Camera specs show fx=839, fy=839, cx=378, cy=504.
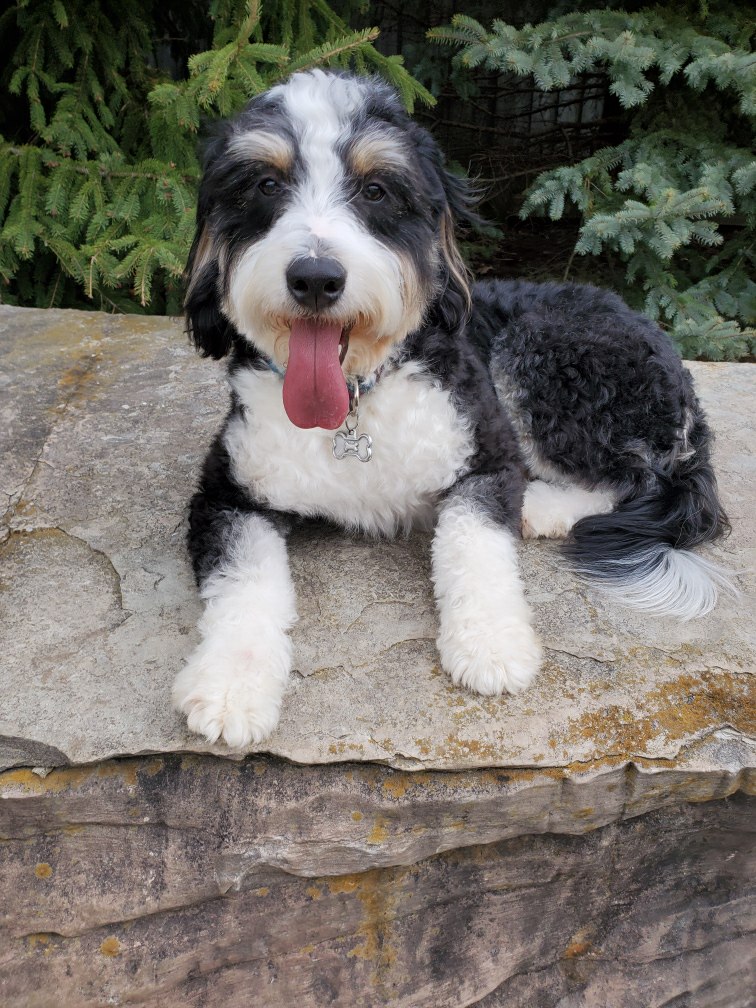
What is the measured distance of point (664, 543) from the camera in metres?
2.67

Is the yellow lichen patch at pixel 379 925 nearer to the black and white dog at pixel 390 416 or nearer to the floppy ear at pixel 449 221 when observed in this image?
the black and white dog at pixel 390 416

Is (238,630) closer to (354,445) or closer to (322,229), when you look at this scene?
(354,445)

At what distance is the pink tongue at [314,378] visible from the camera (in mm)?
2098

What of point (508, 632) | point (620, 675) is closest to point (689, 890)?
point (620, 675)

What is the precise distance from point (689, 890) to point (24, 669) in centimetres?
188

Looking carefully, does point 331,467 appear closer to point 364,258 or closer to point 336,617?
point 336,617

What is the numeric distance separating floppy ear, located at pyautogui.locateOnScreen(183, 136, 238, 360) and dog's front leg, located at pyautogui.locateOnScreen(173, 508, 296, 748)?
469 mm

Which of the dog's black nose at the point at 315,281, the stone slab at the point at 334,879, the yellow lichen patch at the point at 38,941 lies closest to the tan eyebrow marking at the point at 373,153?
the dog's black nose at the point at 315,281

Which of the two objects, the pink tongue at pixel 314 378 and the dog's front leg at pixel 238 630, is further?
the pink tongue at pixel 314 378

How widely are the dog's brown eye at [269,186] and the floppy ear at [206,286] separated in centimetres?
21

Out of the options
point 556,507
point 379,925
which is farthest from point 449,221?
point 379,925

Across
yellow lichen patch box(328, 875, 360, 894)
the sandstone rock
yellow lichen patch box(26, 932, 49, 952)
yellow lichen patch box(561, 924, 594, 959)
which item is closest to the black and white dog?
the sandstone rock

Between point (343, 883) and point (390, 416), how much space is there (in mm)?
1220

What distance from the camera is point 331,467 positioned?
2.37 meters
